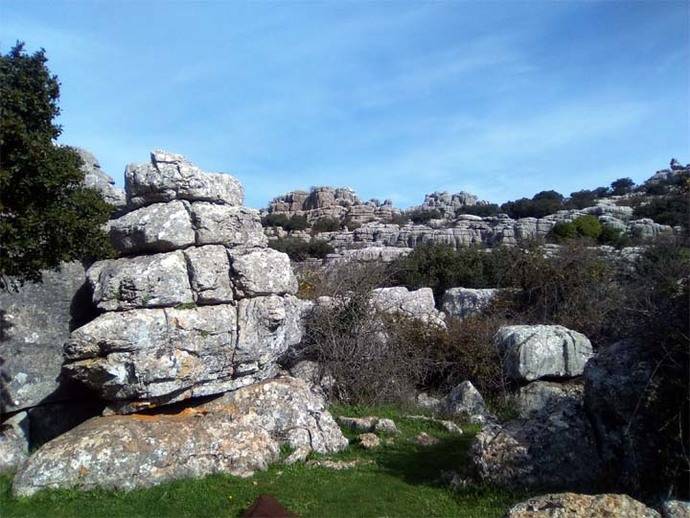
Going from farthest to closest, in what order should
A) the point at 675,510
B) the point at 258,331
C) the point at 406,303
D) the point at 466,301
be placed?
1. the point at 466,301
2. the point at 406,303
3. the point at 258,331
4. the point at 675,510

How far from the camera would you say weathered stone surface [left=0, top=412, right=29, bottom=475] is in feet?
33.7

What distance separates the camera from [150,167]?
37.6 ft

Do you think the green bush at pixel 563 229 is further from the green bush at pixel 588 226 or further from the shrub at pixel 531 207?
the shrub at pixel 531 207

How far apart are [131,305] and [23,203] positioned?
2.06 metres

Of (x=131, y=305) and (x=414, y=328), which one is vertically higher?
(x=131, y=305)

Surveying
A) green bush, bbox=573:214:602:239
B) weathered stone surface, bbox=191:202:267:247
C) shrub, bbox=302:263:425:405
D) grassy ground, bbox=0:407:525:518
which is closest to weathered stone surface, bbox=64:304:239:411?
weathered stone surface, bbox=191:202:267:247

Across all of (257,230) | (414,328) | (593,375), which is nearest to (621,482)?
(593,375)

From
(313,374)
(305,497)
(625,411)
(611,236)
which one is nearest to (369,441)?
(305,497)

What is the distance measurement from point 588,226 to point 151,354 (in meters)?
33.5

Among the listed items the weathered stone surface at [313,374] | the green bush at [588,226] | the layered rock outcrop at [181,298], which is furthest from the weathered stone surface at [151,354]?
the green bush at [588,226]

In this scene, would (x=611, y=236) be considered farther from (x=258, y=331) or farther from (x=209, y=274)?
(x=209, y=274)

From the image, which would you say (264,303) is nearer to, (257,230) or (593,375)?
(257,230)

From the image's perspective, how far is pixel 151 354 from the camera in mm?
10281

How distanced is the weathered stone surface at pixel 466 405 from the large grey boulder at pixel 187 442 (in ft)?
11.9
